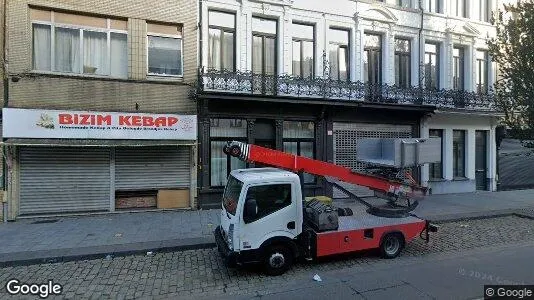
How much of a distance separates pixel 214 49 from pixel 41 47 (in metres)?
5.82

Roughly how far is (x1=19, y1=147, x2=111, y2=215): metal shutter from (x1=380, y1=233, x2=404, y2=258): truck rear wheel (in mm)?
9271

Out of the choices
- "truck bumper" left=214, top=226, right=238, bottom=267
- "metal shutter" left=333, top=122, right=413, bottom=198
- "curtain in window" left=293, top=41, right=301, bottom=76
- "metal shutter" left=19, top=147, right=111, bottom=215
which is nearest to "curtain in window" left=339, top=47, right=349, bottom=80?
"curtain in window" left=293, top=41, right=301, bottom=76

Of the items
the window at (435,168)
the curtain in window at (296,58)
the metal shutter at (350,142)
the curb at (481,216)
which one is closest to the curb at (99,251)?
the curb at (481,216)

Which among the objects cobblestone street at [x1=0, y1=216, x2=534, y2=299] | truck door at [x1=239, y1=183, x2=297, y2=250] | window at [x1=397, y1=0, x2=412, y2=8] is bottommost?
cobblestone street at [x1=0, y1=216, x2=534, y2=299]

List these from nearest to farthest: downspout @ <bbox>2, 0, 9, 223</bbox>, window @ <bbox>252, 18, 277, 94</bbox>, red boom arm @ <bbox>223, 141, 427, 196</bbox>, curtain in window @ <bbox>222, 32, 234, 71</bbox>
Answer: red boom arm @ <bbox>223, 141, 427, 196</bbox> → downspout @ <bbox>2, 0, 9, 223</bbox> → curtain in window @ <bbox>222, 32, 234, 71</bbox> → window @ <bbox>252, 18, 277, 94</bbox>

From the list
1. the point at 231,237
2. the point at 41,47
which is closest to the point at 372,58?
the point at 231,237

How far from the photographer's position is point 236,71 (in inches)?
508

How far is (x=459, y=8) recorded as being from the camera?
17438 mm

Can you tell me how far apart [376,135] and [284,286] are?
1095 centimetres

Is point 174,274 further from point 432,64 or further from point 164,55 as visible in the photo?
point 432,64

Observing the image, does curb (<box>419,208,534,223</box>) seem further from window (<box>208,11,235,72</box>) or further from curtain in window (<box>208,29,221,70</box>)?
curtain in window (<box>208,29,221,70</box>)

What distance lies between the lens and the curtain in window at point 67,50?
11.5 metres

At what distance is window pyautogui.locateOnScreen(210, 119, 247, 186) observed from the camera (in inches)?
512

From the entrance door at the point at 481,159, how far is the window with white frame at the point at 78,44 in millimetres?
17402
